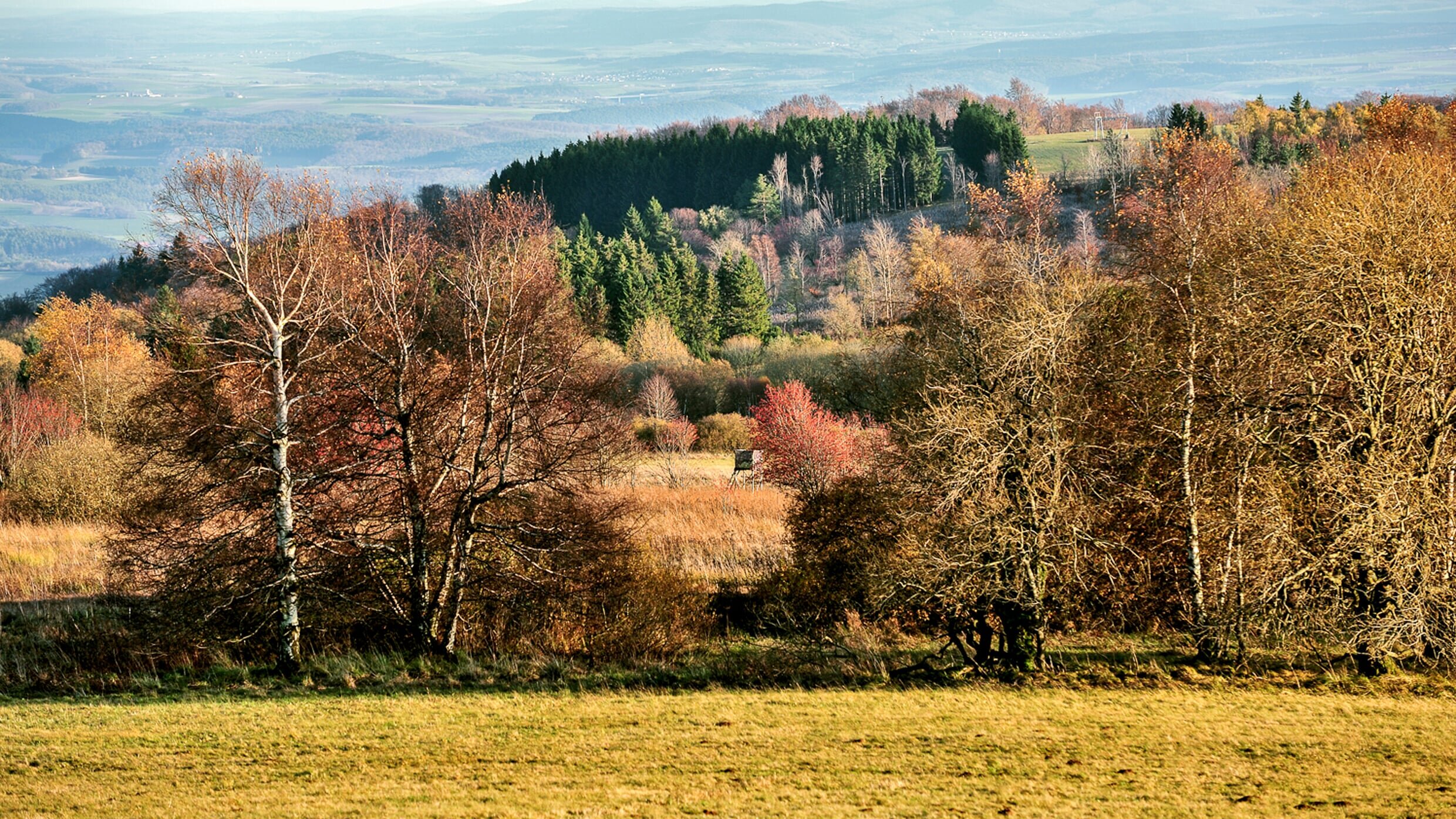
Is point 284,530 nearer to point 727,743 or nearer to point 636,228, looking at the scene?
point 727,743

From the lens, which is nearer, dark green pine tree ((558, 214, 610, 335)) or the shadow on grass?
the shadow on grass

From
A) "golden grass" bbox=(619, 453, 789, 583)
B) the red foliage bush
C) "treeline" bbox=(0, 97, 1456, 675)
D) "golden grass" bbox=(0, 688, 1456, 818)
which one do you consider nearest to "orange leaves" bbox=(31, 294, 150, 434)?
"golden grass" bbox=(619, 453, 789, 583)

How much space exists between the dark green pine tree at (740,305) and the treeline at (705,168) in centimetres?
4624

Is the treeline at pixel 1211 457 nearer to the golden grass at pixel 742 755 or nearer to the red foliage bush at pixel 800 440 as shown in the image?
the golden grass at pixel 742 755

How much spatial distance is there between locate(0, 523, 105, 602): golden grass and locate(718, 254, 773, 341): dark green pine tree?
178 feet

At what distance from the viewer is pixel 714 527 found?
109 ft

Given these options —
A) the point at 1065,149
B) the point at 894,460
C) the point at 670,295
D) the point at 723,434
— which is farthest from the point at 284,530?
the point at 1065,149

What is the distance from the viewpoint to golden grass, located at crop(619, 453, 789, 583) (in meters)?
28.2

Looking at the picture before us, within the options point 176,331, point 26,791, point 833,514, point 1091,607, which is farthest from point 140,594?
point 1091,607

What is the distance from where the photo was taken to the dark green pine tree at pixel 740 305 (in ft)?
270

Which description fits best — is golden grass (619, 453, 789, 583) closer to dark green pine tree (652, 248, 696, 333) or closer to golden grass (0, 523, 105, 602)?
golden grass (0, 523, 105, 602)

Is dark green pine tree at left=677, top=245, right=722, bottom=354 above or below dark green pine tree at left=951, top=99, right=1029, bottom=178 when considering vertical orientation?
below

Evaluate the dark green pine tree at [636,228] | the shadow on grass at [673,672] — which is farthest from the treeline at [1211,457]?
the dark green pine tree at [636,228]

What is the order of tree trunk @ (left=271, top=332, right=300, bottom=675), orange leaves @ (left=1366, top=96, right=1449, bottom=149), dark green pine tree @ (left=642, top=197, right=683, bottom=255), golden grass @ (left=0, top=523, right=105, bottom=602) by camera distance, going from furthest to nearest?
dark green pine tree @ (left=642, top=197, right=683, bottom=255), orange leaves @ (left=1366, top=96, right=1449, bottom=149), golden grass @ (left=0, top=523, right=105, bottom=602), tree trunk @ (left=271, top=332, right=300, bottom=675)
